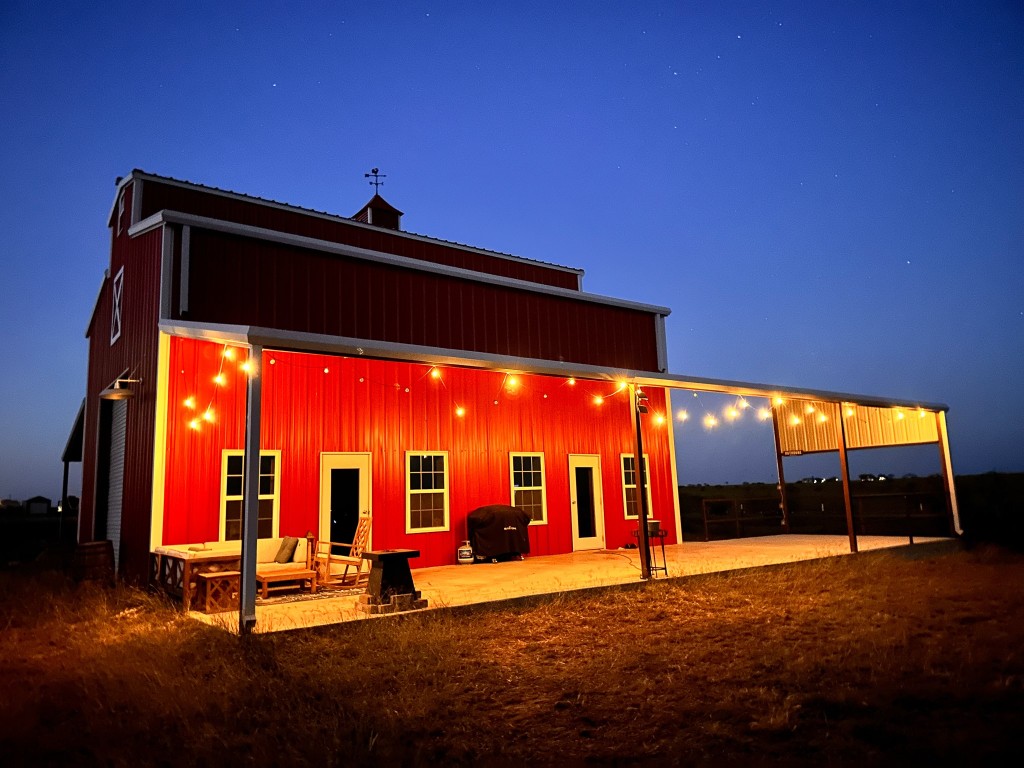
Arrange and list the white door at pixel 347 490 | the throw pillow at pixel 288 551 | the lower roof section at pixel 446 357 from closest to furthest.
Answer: the lower roof section at pixel 446 357 < the throw pillow at pixel 288 551 < the white door at pixel 347 490

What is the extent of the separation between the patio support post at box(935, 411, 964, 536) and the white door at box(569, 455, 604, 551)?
257 inches

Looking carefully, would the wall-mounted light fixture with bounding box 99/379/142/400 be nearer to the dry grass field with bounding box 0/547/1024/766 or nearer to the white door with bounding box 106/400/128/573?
the white door with bounding box 106/400/128/573

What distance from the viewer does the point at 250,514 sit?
6520mm

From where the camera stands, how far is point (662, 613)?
24.7 ft

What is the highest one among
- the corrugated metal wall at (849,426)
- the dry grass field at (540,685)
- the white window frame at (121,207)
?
the white window frame at (121,207)

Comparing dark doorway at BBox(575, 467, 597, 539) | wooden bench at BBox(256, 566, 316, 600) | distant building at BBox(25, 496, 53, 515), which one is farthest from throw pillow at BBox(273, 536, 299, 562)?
distant building at BBox(25, 496, 53, 515)

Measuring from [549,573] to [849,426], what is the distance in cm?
858

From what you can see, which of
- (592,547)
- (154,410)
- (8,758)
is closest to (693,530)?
(592,547)

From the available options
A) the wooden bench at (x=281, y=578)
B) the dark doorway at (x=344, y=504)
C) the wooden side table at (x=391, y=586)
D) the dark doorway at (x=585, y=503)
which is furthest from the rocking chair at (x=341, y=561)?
the dark doorway at (x=585, y=503)

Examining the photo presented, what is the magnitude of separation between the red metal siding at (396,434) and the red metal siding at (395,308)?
589mm

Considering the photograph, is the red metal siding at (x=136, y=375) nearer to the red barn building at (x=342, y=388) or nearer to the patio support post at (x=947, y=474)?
the red barn building at (x=342, y=388)

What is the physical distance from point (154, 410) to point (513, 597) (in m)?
5.17

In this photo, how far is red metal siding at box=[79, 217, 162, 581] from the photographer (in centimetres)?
920

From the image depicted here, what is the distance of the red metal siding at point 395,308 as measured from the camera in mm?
9945
